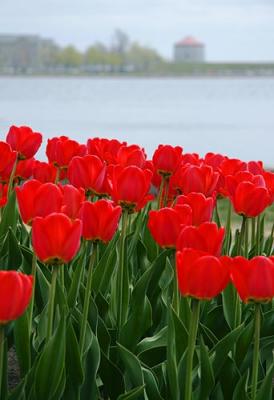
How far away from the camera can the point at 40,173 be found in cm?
188

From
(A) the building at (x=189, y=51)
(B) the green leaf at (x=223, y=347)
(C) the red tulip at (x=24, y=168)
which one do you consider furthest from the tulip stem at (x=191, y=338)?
(A) the building at (x=189, y=51)

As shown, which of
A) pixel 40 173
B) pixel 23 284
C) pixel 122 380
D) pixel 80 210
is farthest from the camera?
pixel 40 173

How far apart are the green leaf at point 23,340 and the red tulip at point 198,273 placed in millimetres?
321

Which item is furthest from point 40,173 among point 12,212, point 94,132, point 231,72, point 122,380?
point 231,72

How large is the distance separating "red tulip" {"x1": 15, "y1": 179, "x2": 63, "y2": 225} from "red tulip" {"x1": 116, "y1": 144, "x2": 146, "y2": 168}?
0.45 metres

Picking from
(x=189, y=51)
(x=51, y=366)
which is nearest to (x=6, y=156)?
(x=51, y=366)

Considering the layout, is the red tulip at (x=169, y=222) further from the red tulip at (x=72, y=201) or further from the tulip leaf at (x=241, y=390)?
the tulip leaf at (x=241, y=390)

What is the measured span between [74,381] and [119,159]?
549 millimetres

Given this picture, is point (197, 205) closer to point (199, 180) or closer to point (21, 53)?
point (199, 180)

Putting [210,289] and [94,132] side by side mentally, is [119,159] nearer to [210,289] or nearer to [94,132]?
[210,289]

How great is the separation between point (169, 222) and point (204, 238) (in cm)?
15

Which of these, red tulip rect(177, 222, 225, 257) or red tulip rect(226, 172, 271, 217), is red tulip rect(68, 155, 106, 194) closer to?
red tulip rect(226, 172, 271, 217)

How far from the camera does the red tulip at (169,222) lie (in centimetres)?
129

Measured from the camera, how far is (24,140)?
180 cm
